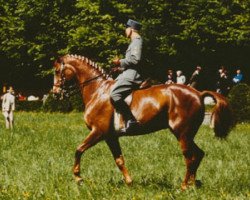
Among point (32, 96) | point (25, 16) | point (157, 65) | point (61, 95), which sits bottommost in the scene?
point (32, 96)

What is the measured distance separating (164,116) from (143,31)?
106 ft

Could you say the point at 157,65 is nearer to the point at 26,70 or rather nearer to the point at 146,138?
the point at 26,70

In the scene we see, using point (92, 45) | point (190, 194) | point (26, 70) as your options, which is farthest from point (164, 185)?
point (26, 70)

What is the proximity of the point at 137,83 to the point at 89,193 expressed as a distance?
7.96 ft

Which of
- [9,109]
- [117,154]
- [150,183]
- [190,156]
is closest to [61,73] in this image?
[117,154]

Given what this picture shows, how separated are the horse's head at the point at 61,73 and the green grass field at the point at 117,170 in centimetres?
157

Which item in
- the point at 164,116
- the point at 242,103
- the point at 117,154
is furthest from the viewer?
the point at 242,103

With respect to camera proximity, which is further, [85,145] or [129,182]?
[85,145]

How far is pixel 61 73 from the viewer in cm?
1161

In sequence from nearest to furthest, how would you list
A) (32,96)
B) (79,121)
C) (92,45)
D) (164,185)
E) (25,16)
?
(164,185) < (79,121) < (92,45) < (25,16) < (32,96)

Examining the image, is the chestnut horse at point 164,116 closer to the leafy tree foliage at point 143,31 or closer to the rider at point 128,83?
the rider at point 128,83

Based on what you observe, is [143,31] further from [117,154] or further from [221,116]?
[221,116]

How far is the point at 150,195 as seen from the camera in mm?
8711

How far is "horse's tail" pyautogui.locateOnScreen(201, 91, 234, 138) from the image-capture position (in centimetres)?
1045
